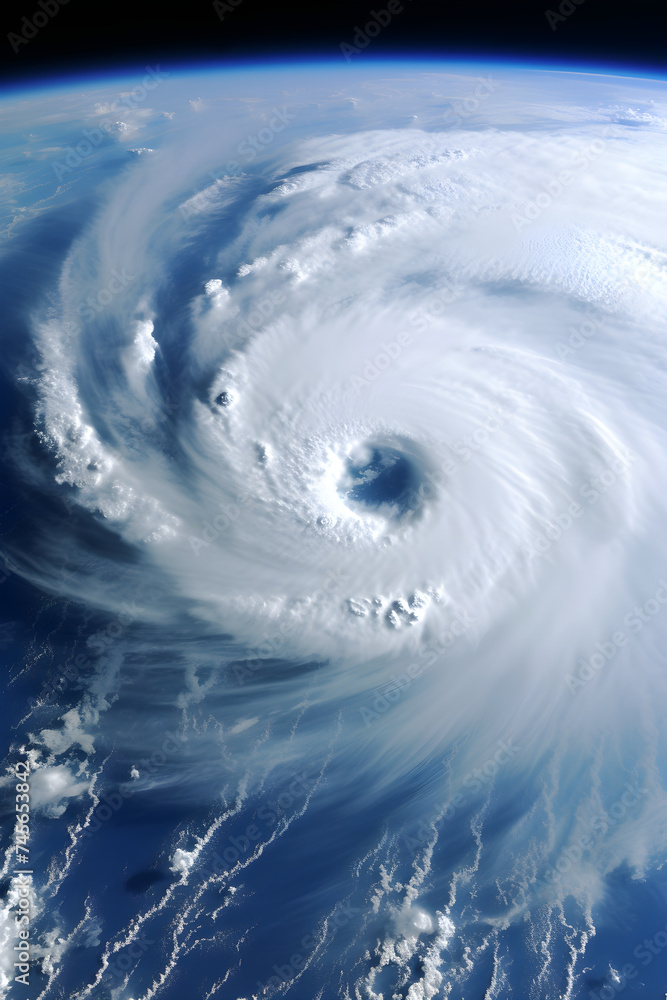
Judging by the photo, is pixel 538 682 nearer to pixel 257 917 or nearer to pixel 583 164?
pixel 257 917

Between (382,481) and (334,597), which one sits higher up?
(382,481)

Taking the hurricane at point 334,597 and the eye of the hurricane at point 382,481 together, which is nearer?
the hurricane at point 334,597

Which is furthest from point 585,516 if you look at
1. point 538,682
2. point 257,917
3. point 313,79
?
point 313,79

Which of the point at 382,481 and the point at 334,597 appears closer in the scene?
Answer: the point at 334,597

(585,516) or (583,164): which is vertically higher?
(583,164)
